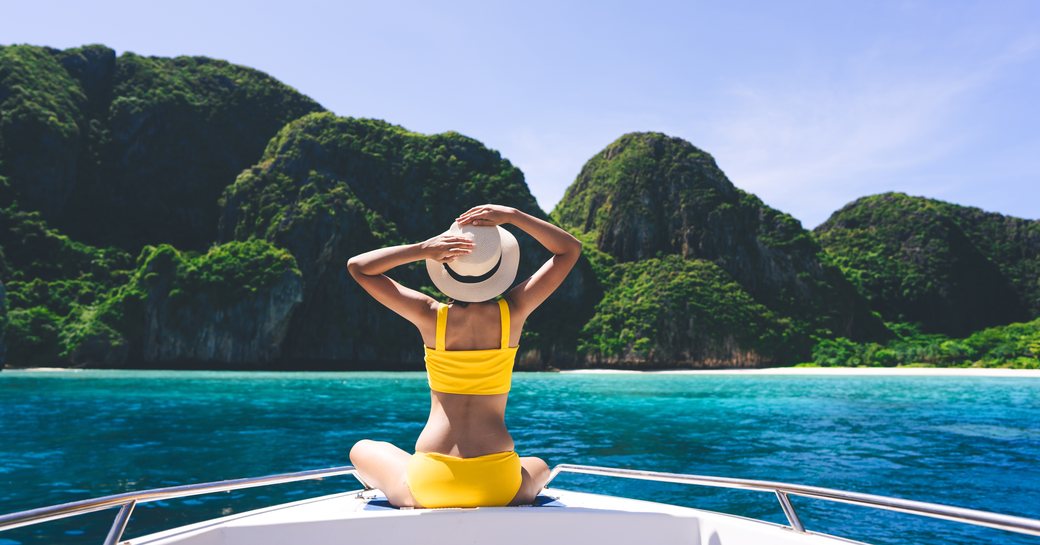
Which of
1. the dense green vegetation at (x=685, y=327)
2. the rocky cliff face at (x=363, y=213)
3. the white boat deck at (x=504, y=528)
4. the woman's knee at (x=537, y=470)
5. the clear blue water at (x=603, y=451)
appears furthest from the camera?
the dense green vegetation at (x=685, y=327)

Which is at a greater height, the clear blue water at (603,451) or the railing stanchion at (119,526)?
the railing stanchion at (119,526)

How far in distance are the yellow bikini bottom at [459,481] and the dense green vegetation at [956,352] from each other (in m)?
67.1

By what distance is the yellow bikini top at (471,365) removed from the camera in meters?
2.45

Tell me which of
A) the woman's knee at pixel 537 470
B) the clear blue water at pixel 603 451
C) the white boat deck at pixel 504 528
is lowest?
the clear blue water at pixel 603 451

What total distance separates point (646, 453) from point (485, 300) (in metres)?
9.01

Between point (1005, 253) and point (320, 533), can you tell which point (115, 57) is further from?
point (1005, 253)

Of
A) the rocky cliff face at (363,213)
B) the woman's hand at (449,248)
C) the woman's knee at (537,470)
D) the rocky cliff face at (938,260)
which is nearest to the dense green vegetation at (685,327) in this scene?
the rocky cliff face at (363,213)

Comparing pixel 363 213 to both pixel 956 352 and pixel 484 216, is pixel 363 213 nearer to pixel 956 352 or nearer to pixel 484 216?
pixel 956 352

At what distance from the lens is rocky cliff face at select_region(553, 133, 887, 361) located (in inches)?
3374

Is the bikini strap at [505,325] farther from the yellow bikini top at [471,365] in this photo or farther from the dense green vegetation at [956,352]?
the dense green vegetation at [956,352]

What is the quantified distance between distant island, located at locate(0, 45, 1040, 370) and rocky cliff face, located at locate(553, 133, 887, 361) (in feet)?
1.08

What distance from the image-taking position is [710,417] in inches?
708

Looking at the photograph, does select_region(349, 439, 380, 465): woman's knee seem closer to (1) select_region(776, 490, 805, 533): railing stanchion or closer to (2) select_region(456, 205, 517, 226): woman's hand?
(2) select_region(456, 205, 517, 226): woman's hand

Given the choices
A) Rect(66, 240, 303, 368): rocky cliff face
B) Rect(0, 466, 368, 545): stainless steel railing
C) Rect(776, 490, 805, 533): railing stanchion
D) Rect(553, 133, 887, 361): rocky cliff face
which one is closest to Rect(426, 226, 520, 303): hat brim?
Rect(0, 466, 368, 545): stainless steel railing
